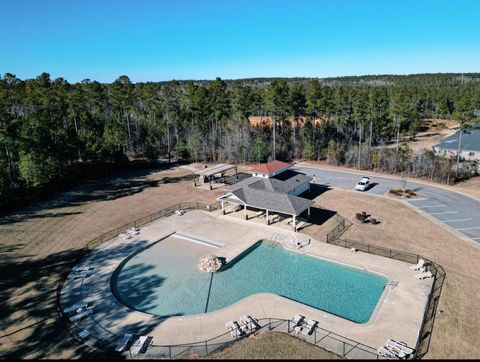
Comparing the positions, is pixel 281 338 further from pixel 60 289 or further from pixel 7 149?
pixel 7 149

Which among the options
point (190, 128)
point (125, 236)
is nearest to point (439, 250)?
point (125, 236)

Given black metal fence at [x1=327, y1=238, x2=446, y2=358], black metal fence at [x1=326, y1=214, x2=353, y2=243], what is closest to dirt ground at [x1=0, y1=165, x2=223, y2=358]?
black metal fence at [x1=326, y1=214, x2=353, y2=243]

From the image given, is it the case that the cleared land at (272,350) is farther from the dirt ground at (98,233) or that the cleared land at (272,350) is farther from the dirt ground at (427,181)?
the dirt ground at (427,181)

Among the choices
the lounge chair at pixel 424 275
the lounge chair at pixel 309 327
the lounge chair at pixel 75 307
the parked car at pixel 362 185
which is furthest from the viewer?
the parked car at pixel 362 185

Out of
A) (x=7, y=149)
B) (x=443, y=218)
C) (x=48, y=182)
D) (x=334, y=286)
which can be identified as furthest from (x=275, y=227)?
(x=7, y=149)

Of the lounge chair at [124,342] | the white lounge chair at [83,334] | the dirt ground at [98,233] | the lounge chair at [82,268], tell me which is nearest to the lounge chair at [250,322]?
the lounge chair at [124,342]

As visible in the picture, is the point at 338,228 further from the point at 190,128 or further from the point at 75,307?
the point at 190,128
